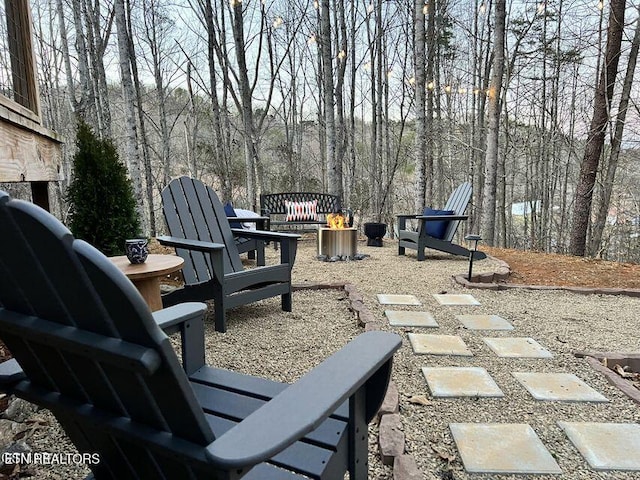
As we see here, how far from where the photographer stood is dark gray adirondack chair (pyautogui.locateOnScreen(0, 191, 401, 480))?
58 cm

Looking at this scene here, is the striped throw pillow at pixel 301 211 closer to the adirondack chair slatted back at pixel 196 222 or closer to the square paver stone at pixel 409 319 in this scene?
the adirondack chair slatted back at pixel 196 222

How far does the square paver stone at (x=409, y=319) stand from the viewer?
2.85 meters

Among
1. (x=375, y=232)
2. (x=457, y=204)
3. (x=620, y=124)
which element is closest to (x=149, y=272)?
(x=457, y=204)

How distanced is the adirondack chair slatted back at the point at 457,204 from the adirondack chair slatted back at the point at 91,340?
502 cm

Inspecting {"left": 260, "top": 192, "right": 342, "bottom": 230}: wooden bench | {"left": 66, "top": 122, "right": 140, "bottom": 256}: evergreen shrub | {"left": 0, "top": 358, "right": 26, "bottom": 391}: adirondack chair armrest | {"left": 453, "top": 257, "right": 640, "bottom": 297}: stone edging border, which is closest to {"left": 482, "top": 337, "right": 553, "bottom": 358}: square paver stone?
{"left": 453, "top": 257, "right": 640, "bottom": 297}: stone edging border

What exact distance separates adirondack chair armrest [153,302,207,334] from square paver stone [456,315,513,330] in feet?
7.10

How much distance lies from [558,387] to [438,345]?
69cm

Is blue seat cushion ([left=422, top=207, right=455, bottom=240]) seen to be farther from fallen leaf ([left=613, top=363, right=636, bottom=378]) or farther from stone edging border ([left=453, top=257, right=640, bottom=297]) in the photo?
fallen leaf ([left=613, top=363, right=636, bottom=378])

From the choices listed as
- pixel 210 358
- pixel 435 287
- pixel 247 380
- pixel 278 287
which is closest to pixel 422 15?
pixel 435 287

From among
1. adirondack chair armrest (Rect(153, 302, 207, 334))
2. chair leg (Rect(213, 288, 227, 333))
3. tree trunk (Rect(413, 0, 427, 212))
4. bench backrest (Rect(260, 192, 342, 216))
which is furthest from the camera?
bench backrest (Rect(260, 192, 342, 216))

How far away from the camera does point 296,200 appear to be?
7.39 m

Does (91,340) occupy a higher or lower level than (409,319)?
higher

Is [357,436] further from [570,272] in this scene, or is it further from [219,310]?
[570,272]

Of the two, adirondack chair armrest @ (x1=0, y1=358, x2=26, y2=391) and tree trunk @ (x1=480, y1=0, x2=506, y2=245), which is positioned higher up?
tree trunk @ (x1=480, y1=0, x2=506, y2=245)
